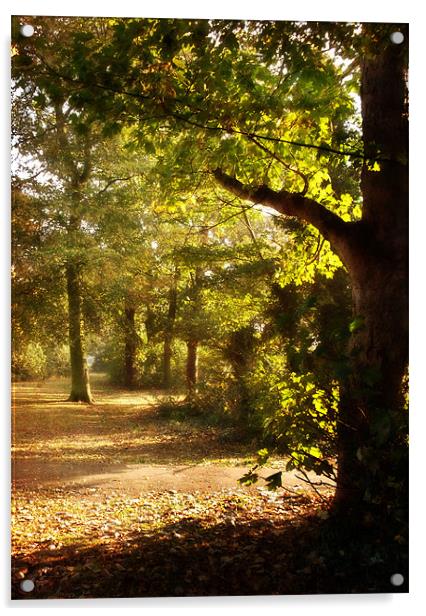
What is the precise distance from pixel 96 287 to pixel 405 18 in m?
2.97

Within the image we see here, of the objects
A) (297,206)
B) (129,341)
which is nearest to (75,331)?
(129,341)

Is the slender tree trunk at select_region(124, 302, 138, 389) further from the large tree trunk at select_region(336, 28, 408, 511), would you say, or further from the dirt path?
the large tree trunk at select_region(336, 28, 408, 511)

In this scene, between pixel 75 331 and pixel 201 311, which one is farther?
pixel 201 311

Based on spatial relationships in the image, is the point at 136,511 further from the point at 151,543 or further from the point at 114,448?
the point at 114,448

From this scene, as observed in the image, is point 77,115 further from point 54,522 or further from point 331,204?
point 54,522

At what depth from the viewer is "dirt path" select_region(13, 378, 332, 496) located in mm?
3301

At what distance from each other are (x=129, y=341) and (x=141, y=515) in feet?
4.17

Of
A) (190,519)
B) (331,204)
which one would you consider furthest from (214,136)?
(190,519)

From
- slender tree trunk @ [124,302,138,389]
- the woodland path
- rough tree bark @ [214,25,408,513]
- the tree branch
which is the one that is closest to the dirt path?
the woodland path

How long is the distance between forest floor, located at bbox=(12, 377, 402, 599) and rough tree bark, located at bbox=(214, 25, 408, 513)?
1.59 ft

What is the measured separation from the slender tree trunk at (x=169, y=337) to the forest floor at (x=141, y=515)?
0.22m

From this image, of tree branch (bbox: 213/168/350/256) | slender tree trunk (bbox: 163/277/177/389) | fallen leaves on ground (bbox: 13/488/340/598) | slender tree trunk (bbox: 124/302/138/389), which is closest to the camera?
fallen leaves on ground (bbox: 13/488/340/598)

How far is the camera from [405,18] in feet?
11.2

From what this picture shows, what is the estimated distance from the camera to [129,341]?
3.78 meters
